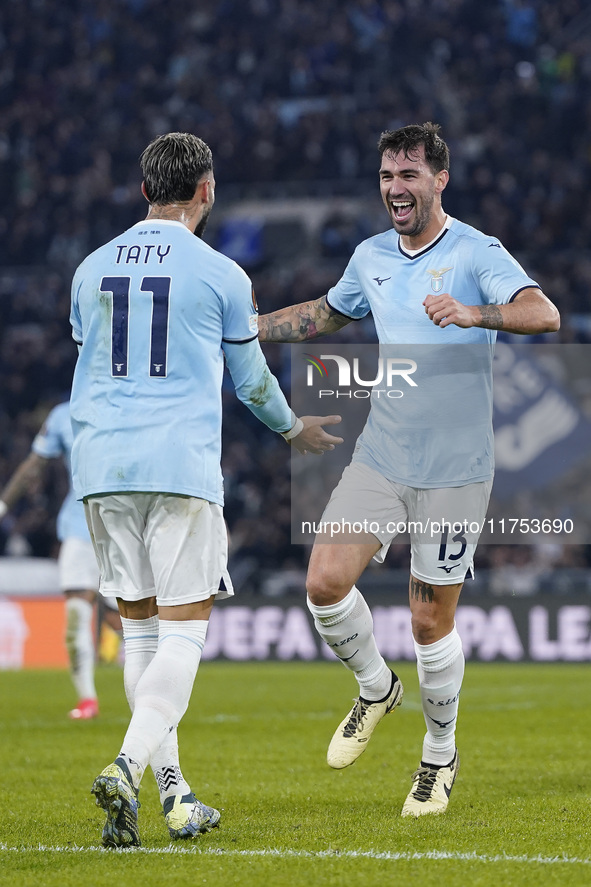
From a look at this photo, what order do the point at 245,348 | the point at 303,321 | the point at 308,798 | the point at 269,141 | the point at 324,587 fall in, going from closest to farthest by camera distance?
the point at 245,348
the point at 324,587
the point at 308,798
the point at 303,321
the point at 269,141

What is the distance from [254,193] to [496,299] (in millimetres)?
17841

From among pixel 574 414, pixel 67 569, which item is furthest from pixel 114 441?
pixel 574 414

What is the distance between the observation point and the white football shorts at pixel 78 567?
32.8 feet

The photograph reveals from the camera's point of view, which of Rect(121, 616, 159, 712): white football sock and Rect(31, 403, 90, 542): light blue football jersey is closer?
Rect(121, 616, 159, 712): white football sock

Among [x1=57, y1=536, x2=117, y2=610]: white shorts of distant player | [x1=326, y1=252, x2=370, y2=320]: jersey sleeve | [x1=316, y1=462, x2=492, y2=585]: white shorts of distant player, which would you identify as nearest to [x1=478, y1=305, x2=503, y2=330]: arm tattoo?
[x1=316, y1=462, x2=492, y2=585]: white shorts of distant player

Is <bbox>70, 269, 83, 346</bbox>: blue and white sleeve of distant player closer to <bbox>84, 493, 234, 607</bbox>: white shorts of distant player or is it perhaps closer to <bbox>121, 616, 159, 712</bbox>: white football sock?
<bbox>84, 493, 234, 607</bbox>: white shorts of distant player

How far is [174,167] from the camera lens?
4.38 m

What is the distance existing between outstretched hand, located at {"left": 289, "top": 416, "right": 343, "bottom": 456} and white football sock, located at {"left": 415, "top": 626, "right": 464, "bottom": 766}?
0.91m

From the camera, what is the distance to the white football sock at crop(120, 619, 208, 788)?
407 cm

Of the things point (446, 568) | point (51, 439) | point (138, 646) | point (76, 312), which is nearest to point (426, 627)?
point (446, 568)

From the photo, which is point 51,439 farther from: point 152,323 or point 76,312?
point 152,323

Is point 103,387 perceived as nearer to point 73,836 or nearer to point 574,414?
point 73,836

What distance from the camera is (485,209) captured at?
20312 millimetres

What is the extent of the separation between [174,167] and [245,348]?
649 mm
